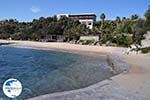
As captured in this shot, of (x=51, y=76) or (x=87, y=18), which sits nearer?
(x=51, y=76)

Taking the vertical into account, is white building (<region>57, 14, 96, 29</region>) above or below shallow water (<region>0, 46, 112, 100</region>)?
above

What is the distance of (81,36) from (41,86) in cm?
6547

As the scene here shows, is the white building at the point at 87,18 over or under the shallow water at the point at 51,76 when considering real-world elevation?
over

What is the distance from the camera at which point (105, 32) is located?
255 feet

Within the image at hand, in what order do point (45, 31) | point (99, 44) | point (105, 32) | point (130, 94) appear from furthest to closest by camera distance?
point (45, 31), point (105, 32), point (99, 44), point (130, 94)

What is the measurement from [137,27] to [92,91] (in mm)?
49762

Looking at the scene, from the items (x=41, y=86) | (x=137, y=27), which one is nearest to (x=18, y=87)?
(x=41, y=86)

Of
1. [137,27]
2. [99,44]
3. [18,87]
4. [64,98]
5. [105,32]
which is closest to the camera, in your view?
[18,87]

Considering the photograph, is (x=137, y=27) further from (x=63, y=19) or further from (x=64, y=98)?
(x=64, y=98)

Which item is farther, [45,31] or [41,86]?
[45,31]

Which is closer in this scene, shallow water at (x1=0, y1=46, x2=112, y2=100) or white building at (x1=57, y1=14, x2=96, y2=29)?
shallow water at (x1=0, y1=46, x2=112, y2=100)

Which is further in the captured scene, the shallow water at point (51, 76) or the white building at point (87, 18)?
the white building at point (87, 18)

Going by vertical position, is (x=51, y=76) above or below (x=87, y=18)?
below

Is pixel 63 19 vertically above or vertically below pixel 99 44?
above
